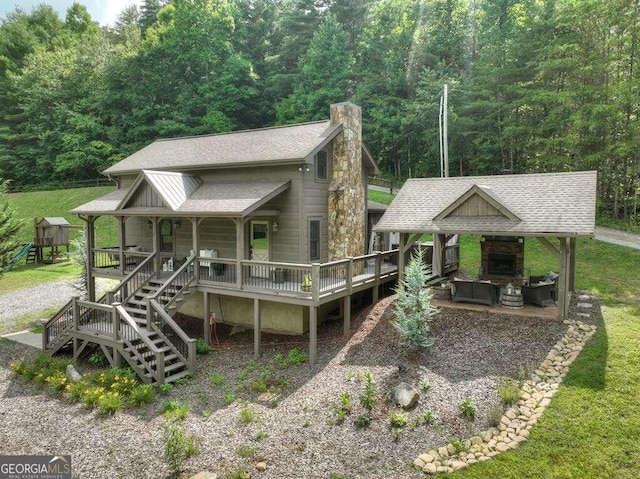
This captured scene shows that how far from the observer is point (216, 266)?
47.1ft

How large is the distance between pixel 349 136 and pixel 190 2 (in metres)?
36.8

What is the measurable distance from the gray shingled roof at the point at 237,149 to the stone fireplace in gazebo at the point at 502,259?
275 inches

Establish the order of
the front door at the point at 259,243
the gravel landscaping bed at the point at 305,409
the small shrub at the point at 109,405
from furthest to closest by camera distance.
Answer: the front door at the point at 259,243, the small shrub at the point at 109,405, the gravel landscaping bed at the point at 305,409

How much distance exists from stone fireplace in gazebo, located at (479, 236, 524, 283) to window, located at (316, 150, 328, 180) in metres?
6.35

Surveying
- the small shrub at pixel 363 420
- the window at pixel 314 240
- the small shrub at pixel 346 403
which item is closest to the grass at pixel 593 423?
the small shrub at pixel 363 420

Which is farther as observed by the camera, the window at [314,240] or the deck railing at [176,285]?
the window at [314,240]

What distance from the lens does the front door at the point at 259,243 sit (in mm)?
14477

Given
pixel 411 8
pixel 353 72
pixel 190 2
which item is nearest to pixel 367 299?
pixel 353 72

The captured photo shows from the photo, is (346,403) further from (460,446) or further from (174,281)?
(174,281)

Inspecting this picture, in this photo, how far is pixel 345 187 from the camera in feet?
48.5

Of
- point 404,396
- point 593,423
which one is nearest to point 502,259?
point 593,423

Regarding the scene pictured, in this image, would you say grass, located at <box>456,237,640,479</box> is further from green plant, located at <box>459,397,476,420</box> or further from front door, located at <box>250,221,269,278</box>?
front door, located at <box>250,221,269,278</box>

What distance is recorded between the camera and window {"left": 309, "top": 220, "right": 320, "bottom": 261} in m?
14.3

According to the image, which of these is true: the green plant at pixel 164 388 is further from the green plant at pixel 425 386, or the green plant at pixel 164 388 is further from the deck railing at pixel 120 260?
the green plant at pixel 425 386
